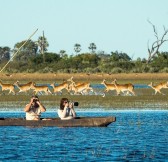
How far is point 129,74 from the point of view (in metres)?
83.3

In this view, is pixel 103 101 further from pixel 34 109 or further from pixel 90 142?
pixel 90 142

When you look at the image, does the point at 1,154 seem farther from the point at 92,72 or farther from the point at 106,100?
the point at 92,72

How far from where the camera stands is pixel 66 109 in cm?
2833

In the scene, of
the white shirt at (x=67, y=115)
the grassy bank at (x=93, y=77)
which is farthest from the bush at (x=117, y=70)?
the white shirt at (x=67, y=115)

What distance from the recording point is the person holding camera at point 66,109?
28.1 m

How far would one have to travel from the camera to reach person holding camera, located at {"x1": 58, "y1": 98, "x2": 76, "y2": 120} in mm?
28125

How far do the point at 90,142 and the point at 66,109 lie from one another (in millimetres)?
4946

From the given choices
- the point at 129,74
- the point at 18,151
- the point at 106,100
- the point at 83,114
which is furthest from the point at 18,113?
the point at 129,74

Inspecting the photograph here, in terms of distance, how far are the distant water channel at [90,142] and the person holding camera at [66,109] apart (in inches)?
20.1

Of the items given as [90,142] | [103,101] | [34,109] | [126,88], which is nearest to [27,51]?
[126,88]

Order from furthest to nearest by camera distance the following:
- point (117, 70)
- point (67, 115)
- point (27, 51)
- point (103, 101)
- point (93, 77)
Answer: point (27, 51) → point (117, 70) → point (93, 77) → point (103, 101) → point (67, 115)

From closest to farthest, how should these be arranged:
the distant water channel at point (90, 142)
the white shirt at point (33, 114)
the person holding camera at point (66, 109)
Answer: the distant water channel at point (90, 142)
the person holding camera at point (66, 109)
the white shirt at point (33, 114)

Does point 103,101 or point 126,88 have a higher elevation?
point 126,88

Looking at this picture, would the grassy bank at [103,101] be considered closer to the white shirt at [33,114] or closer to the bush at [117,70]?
the white shirt at [33,114]
